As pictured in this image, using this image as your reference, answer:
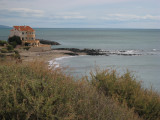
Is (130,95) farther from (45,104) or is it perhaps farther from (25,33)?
(25,33)

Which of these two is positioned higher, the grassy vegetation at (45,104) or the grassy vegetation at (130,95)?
the grassy vegetation at (45,104)

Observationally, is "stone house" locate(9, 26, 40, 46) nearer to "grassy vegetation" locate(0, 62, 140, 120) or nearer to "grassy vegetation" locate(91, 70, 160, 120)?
"grassy vegetation" locate(91, 70, 160, 120)

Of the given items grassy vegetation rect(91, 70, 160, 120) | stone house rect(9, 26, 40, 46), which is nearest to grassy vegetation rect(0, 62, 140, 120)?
grassy vegetation rect(91, 70, 160, 120)

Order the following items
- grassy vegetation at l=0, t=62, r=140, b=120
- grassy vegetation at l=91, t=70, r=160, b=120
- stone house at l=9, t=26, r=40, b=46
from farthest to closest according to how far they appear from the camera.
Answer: stone house at l=9, t=26, r=40, b=46
grassy vegetation at l=91, t=70, r=160, b=120
grassy vegetation at l=0, t=62, r=140, b=120

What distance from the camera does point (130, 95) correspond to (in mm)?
9094

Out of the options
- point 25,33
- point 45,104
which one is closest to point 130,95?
point 45,104

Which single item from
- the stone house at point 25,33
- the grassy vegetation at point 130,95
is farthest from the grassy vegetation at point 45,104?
the stone house at point 25,33

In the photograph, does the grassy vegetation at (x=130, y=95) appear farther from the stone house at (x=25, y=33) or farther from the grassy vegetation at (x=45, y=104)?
the stone house at (x=25, y=33)

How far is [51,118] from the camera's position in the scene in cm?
446

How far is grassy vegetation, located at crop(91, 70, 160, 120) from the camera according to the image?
848 cm

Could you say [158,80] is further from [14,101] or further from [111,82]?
[14,101]

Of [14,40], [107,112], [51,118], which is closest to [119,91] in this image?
[107,112]

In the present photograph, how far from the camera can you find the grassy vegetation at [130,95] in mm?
8477

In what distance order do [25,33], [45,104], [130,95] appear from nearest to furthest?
1. [45,104]
2. [130,95]
3. [25,33]
